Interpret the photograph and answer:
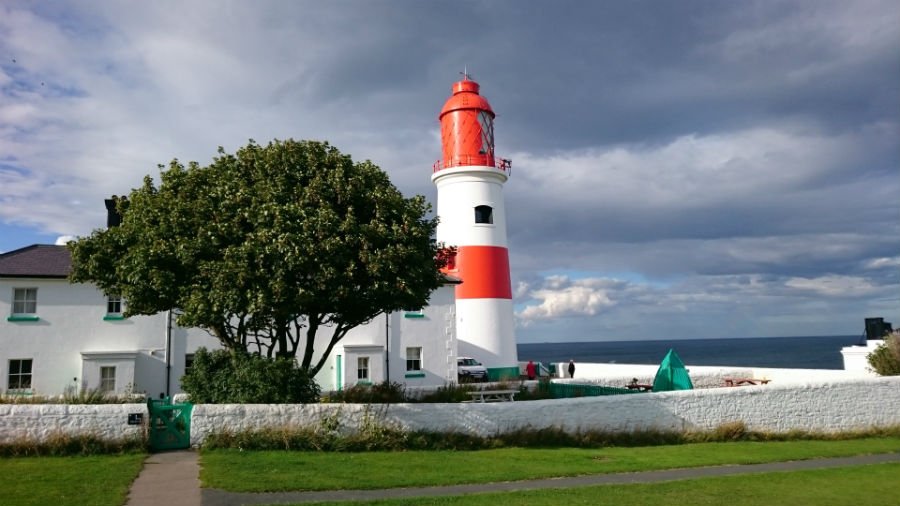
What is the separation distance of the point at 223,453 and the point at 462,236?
19.2 meters

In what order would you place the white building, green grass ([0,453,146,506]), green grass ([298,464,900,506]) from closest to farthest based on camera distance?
green grass ([0,453,146,506])
green grass ([298,464,900,506])
the white building

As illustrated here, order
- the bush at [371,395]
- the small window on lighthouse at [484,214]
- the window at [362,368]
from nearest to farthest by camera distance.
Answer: the bush at [371,395], the window at [362,368], the small window on lighthouse at [484,214]

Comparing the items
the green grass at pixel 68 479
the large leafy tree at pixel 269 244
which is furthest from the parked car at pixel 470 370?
the green grass at pixel 68 479

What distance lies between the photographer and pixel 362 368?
2597 cm

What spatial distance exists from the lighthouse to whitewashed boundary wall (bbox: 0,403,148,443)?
18.8 m

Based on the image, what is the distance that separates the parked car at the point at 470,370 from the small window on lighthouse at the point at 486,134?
9.80 m

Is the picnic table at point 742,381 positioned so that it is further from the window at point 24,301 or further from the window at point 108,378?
the window at point 24,301

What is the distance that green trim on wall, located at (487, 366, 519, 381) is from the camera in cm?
3091

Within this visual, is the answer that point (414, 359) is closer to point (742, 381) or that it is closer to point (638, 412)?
point (638, 412)

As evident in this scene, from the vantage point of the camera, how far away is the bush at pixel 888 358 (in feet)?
74.9

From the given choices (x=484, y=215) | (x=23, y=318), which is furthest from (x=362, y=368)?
(x=23, y=318)

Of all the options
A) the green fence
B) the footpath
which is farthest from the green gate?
the green fence

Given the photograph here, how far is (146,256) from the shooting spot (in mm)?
15219

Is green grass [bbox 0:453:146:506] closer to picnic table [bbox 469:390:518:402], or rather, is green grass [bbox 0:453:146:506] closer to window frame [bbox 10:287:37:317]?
picnic table [bbox 469:390:518:402]
